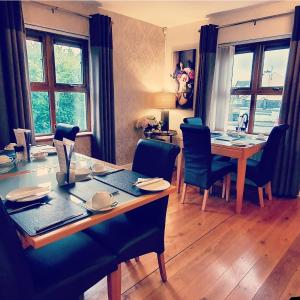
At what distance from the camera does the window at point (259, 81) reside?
337cm

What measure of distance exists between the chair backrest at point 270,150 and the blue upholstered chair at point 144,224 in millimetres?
1539

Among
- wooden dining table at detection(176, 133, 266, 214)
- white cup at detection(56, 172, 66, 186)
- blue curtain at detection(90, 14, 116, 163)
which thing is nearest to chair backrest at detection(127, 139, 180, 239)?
white cup at detection(56, 172, 66, 186)

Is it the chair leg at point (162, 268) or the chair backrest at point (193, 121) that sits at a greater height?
the chair backrest at point (193, 121)

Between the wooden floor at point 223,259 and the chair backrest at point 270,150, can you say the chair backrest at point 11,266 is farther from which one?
the chair backrest at point 270,150

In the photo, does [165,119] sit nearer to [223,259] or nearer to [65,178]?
[223,259]

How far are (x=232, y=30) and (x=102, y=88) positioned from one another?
201 cm

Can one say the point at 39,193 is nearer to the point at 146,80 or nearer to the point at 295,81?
the point at 295,81

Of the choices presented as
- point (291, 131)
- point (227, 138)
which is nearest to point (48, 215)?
point (227, 138)

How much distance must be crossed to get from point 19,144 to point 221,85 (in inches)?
118

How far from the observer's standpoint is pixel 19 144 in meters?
1.94

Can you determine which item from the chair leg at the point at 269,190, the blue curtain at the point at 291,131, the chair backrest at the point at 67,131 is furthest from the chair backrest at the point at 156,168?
the blue curtain at the point at 291,131

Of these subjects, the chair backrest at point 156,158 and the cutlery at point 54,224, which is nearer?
the cutlery at point 54,224

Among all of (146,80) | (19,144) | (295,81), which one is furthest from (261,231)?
(146,80)

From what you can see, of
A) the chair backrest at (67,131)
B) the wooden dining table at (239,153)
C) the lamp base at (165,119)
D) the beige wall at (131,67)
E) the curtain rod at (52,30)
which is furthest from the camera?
the lamp base at (165,119)
